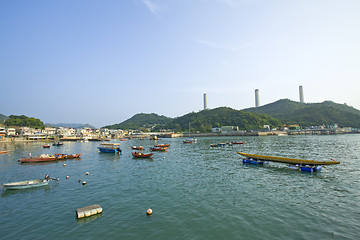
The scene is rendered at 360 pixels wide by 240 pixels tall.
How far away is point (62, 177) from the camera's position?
84.5 feet

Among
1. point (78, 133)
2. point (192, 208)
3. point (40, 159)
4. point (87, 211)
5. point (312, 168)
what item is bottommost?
point (192, 208)

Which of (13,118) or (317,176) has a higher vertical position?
(13,118)

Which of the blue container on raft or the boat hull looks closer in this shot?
the boat hull

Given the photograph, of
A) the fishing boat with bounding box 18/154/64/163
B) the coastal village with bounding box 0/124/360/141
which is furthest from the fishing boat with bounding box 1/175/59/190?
the coastal village with bounding box 0/124/360/141

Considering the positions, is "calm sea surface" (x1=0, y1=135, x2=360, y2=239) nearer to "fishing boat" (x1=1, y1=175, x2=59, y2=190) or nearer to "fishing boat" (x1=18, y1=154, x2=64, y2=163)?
"fishing boat" (x1=1, y1=175, x2=59, y2=190)

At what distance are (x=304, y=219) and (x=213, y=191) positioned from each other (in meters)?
7.61

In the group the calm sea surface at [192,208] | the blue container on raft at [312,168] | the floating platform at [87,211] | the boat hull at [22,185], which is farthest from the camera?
→ the blue container on raft at [312,168]

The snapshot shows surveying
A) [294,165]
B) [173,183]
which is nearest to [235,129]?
[294,165]

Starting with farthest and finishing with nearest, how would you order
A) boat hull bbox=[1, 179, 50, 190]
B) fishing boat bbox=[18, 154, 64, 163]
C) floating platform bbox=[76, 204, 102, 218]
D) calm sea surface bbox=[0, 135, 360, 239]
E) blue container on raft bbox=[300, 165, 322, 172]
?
fishing boat bbox=[18, 154, 64, 163] → blue container on raft bbox=[300, 165, 322, 172] → boat hull bbox=[1, 179, 50, 190] → floating platform bbox=[76, 204, 102, 218] → calm sea surface bbox=[0, 135, 360, 239]

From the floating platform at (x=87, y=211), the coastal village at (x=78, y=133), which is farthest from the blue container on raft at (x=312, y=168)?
the coastal village at (x=78, y=133)

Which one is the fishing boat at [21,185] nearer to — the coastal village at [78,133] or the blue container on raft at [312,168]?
the blue container on raft at [312,168]

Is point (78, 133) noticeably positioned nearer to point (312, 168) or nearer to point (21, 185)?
point (21, 185)

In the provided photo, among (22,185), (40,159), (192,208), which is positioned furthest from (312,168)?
(40,159)

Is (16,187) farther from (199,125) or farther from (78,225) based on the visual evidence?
(199,125)
